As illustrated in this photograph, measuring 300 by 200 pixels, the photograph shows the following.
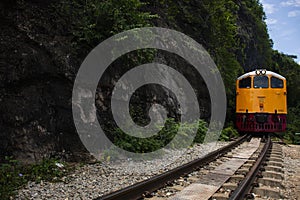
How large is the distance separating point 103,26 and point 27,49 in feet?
7.21

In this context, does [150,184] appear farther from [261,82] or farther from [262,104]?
[261,82]

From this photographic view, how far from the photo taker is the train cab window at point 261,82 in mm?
15016

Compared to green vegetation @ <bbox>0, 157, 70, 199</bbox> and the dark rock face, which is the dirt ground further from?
the dark rock face

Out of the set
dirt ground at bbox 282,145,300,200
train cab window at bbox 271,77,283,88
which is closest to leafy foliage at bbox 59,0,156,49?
dirt ground at bbox 282,145,300,200

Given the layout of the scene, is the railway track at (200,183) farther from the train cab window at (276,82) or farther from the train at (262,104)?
the train cab window at (276,82)

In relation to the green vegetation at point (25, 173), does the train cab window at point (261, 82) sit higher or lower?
higher

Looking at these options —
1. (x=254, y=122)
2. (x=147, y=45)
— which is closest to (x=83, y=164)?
(x=147, y=45)

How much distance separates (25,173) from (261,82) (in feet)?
42.6

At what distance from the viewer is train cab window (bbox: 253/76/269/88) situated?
1502cm

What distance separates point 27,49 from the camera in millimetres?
6152

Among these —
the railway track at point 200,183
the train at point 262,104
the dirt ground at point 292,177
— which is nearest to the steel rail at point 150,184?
the railway track at point 200,183

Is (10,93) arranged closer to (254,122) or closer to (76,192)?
(76,192)

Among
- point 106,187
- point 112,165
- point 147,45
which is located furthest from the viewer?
point 147,45

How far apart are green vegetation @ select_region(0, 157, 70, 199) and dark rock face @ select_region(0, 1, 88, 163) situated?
242mm
